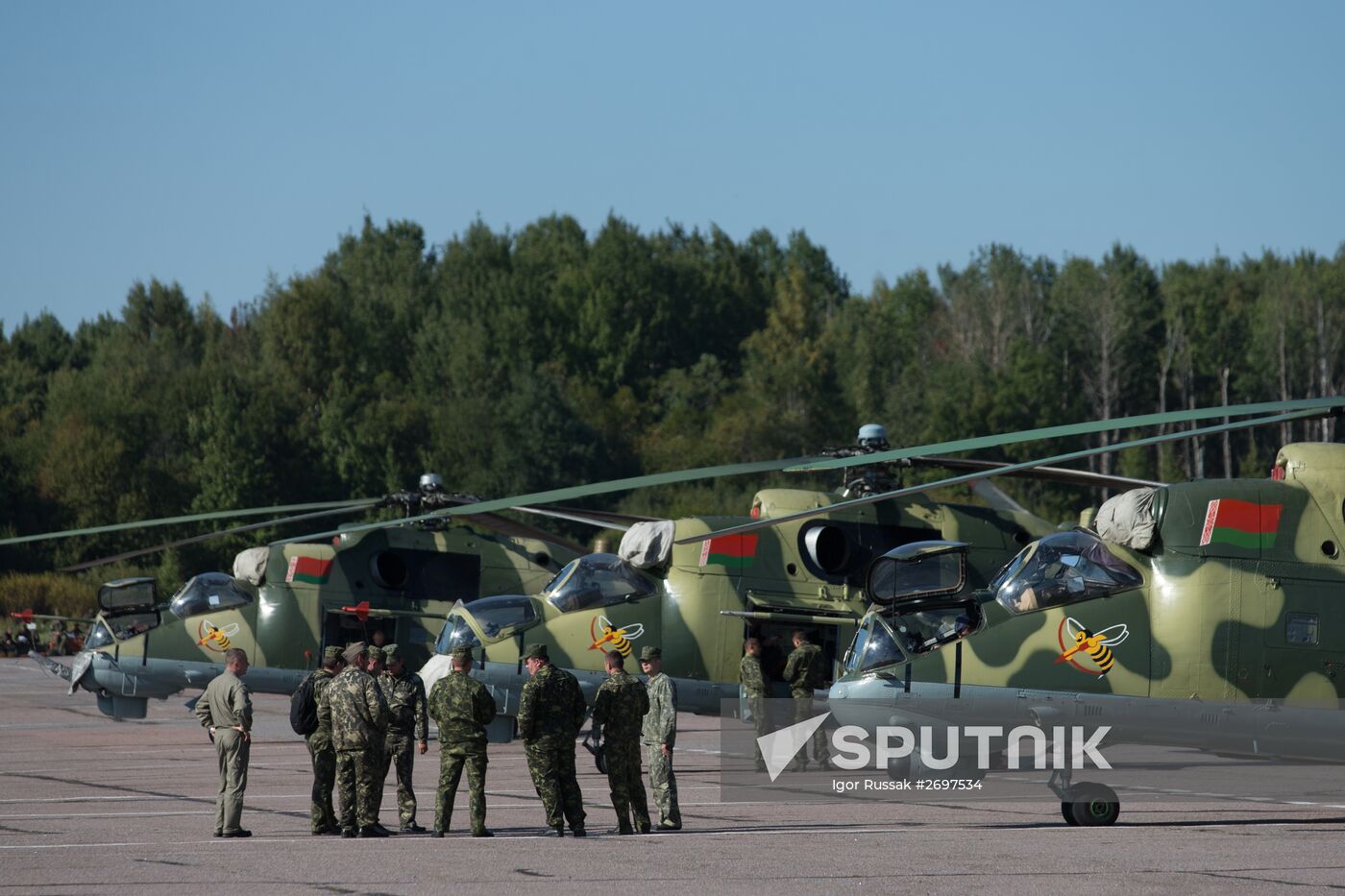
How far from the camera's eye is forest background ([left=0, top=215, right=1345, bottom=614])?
60.2m

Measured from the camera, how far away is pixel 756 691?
16438 mm

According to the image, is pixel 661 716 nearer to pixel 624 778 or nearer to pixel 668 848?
pixel 624 778

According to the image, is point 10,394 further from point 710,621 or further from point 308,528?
point 710,621

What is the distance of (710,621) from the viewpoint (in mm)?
17938

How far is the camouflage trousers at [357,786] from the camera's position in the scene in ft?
38.2

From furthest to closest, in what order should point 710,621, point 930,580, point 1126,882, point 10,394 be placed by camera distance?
point 10,394 → point 710,621 → point 930,580 → point 1126,882

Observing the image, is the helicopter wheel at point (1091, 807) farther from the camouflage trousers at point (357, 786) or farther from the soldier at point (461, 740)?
the camouflage trousers at point (357, 786)

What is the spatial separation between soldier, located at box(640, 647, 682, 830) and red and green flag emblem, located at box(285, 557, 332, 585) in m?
10.5

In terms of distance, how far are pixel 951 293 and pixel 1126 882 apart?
7393 centimetres

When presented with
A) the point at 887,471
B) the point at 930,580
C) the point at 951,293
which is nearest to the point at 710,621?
the point at 887,471

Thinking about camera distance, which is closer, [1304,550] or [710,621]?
[1304,550]

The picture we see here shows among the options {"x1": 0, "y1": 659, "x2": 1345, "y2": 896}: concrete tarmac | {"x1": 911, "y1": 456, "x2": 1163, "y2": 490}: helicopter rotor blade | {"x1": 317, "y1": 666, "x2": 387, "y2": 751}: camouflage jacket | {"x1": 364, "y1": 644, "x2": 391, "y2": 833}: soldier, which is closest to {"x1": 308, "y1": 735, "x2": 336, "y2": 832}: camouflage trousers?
{"x1": 317, "y1": 666, "x2": 387, "y2": 751}: camouflage jacket

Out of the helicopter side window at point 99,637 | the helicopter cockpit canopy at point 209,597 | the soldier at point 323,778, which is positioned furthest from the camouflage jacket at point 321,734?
the helicopter side window at point 99,637

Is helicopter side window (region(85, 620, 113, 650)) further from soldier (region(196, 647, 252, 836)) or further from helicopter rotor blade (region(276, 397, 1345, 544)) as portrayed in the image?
soldier (region(196, 647, 252, 836))
